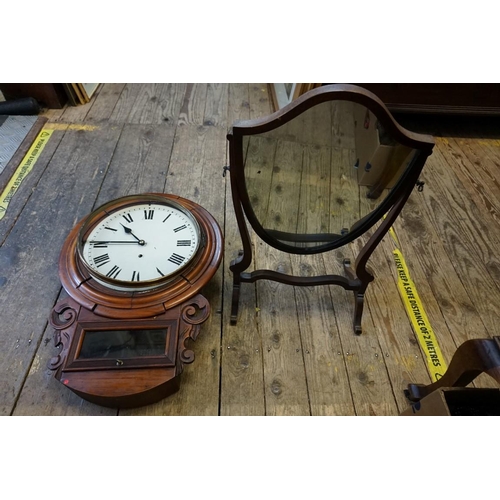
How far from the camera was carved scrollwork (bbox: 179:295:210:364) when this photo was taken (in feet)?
3.41

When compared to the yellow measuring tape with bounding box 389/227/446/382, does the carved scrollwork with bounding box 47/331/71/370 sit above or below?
above

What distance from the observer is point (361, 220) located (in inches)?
44.2

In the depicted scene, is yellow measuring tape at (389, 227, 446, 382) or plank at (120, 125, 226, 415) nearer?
plank at (120, 125, 226, 415)

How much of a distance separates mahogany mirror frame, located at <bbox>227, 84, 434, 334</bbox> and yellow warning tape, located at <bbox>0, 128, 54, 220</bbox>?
117cm

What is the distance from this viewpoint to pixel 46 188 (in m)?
1.74

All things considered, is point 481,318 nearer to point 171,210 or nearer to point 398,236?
point 398,236

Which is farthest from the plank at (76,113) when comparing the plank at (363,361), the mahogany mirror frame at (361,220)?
the plank at (363,361)

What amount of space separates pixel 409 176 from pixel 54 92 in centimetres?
203

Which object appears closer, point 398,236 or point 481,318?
point 481,318

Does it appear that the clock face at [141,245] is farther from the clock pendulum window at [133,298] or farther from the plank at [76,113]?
the plank at [76,113]

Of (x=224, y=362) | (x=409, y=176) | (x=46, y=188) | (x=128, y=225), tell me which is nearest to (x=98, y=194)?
(x=46, y=188)

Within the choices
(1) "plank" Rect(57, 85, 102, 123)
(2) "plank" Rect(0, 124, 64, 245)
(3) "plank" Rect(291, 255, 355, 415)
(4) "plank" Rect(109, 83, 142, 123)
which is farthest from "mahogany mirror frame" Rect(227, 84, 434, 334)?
(1) "plank" Rect(57, 85, 102, 123)

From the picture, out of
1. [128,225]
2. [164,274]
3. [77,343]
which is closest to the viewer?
[77,343]

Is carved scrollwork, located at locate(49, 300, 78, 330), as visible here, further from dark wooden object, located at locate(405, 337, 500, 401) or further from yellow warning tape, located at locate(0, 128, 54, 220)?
dark wooden object, located at locate(405, 337, 500, 401)
